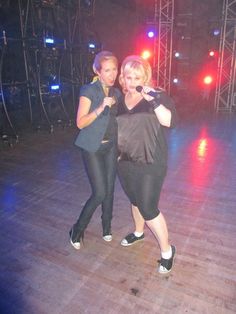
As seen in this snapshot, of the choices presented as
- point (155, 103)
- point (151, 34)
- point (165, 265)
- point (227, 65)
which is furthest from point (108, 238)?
point (227, 65)

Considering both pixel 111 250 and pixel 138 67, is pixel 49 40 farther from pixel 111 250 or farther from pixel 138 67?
pixel 111 250

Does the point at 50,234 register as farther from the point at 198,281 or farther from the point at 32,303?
the point at 198,281

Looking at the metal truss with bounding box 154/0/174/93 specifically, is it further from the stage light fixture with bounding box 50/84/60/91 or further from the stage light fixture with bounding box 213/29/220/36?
the stage light fixture with bounding box 50/84/60/91

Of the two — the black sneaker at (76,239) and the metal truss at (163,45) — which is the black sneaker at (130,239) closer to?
the black sneaker at (76,239)

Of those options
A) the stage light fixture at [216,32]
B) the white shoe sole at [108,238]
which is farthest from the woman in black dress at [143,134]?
the stage light fixture at [216,32]

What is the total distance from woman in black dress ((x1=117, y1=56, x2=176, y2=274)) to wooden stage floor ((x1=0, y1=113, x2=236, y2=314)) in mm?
448

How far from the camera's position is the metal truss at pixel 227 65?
34.7 feet

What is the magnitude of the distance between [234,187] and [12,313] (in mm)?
3251

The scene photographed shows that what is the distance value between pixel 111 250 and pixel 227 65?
11128mm

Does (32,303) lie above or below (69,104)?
below

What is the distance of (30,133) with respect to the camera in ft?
23.8

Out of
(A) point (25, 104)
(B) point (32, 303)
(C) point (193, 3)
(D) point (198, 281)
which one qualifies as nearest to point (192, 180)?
(D) point (198, 281)

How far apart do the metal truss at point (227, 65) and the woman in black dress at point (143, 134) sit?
9.59 metres

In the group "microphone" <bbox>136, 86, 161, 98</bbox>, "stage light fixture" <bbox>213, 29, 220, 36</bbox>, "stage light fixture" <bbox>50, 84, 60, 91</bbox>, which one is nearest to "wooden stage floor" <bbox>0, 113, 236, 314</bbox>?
"microphone" <bbox>136, 86, 161, 98</bbox>
